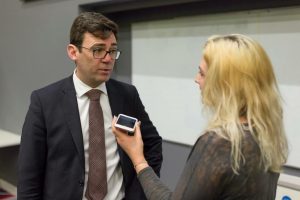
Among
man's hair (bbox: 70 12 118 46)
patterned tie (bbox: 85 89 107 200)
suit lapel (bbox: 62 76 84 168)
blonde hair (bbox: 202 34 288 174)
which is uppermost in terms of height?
man's hair (bbox: 70 12 118 46)

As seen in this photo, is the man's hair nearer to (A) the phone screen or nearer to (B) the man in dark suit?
(B) the man in dark suit

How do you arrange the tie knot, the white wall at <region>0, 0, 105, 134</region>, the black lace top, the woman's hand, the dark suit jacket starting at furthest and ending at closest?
the white wall at <region>0, 0, 105, 134</region> < the tie knot < the dark suit jacket < the woman's hand < the black lace top

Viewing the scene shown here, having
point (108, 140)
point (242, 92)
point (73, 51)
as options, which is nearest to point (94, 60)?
point (73, 51)

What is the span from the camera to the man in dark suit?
135cm

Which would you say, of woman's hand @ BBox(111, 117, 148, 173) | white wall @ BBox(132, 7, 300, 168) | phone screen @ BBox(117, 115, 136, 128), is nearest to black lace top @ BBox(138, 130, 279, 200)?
woman's hand @ BBox(111, 117, 148, 173)

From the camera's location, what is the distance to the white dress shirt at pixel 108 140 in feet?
4.67

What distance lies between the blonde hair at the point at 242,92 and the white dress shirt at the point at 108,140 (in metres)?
0.63

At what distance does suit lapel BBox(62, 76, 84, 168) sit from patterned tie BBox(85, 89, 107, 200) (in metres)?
0.05

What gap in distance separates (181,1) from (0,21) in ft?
6.01

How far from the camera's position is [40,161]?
4.45 feet

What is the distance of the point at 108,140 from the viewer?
1462mm

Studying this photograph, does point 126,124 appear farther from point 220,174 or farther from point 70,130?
point 220,174

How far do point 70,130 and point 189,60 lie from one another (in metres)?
0.91

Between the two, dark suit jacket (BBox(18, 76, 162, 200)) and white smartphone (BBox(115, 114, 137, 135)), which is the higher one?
white smartphone (BBox(115, 114, 137, 135))
